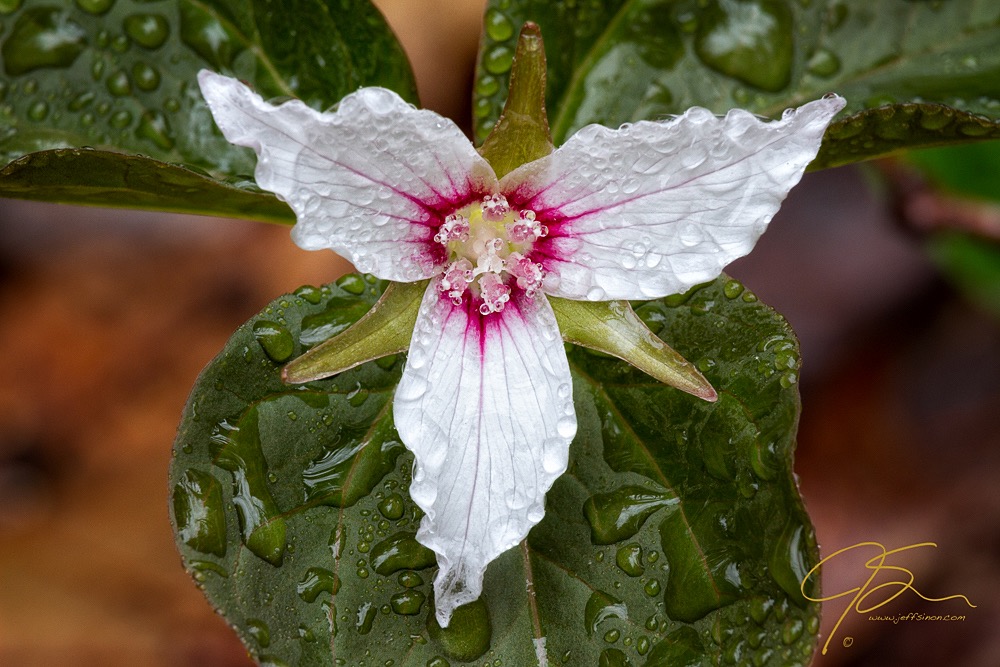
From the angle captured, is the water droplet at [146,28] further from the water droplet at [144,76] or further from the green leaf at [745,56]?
the green leaf at [745,56]

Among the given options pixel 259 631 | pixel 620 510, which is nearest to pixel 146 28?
pixel 259 631

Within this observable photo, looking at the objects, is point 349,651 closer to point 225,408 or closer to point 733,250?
point 225,408

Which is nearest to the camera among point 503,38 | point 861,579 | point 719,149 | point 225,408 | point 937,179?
point 719,149

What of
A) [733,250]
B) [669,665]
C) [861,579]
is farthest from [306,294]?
[861,579]

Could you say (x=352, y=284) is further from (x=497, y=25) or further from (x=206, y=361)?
(x=206, y=361)

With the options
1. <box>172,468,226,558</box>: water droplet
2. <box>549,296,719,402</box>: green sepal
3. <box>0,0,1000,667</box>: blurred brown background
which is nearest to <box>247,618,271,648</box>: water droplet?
<box>172,468,226,558</box>: water droplet

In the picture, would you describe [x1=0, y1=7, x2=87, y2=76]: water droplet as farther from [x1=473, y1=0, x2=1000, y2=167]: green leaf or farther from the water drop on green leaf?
the water drop on green leaf
